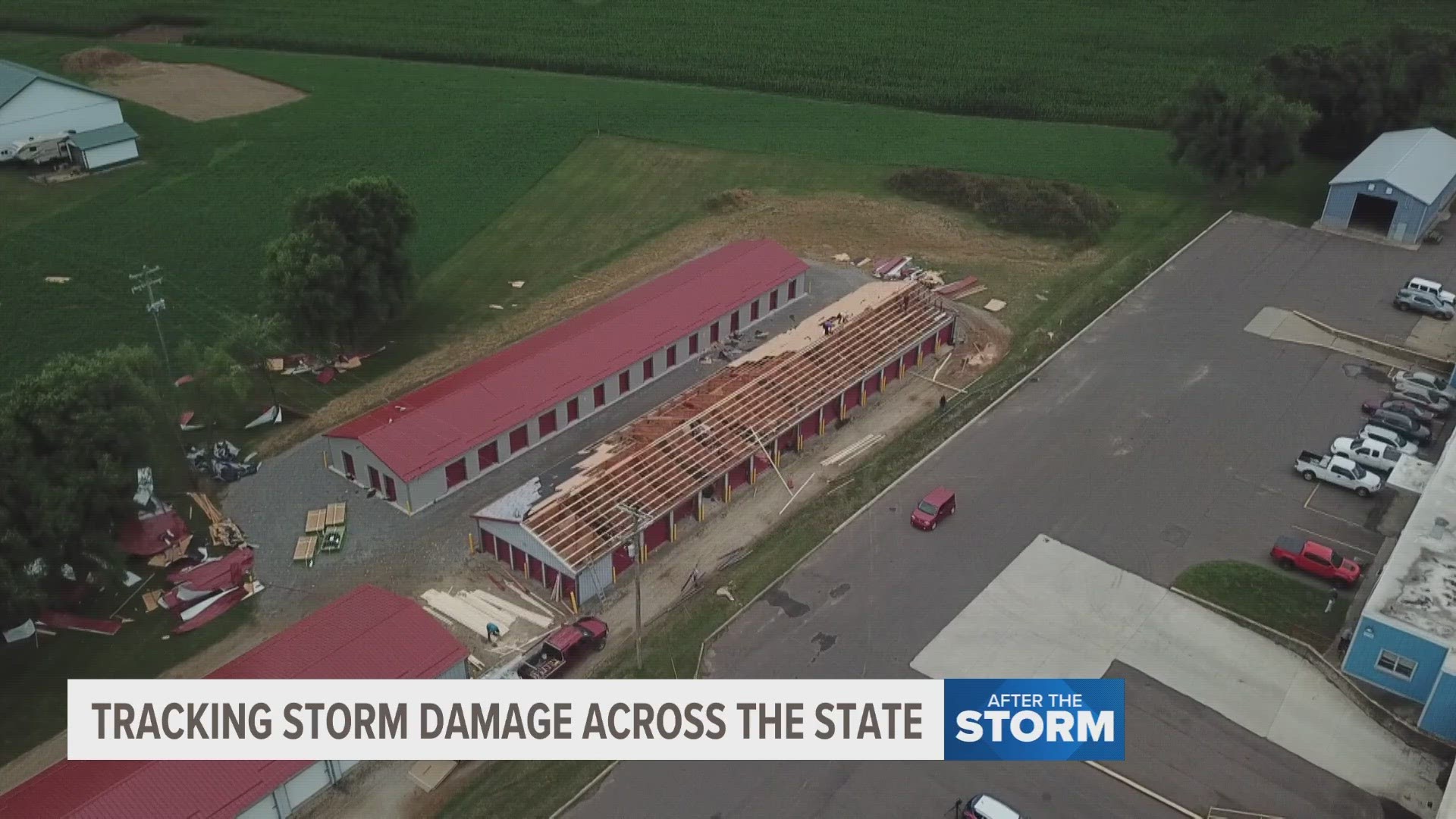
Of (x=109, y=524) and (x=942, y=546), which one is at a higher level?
(x=109, y=524)

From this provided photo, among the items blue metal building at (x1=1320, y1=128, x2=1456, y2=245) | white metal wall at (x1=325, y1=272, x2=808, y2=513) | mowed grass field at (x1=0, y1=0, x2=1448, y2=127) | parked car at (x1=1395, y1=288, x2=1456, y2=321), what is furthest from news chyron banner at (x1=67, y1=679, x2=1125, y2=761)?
mowed grass field at (x1=0, y1=0, x2=1448, y2=127)

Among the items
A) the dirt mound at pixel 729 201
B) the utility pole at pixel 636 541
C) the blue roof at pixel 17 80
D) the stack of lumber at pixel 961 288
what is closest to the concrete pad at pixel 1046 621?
the utility pole at pixel 636 541

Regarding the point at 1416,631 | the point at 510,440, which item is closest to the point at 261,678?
the point at 510,440

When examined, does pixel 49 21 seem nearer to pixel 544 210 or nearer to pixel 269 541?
pixel 544 210

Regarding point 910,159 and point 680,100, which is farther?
point 680,100

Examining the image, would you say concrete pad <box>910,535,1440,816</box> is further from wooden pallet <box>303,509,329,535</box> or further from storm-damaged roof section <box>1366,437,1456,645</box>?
wooden pallet <box>303,509,329,535</box>

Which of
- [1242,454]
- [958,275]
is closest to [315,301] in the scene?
[958,275]

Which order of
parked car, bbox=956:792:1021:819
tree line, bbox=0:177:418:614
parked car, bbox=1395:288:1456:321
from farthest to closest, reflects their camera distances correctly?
1. parked car, bbox=1395:288:1456:321
2. tree line, bbox=0:177:418:614
3. parked car, bbox=956:792:1021:819

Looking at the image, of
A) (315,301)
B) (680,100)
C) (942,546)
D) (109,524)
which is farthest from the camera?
(680,100)
